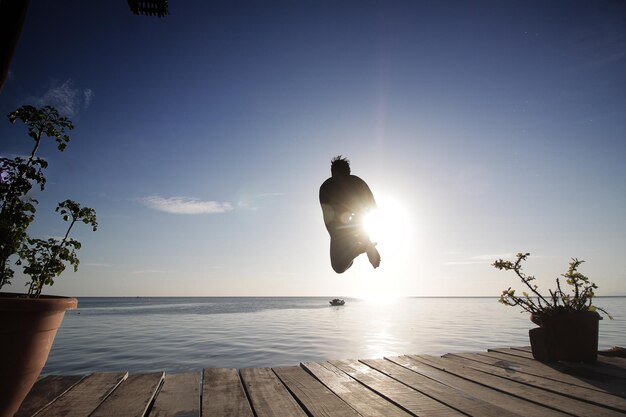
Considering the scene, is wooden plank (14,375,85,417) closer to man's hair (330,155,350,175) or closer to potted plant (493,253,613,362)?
man's hair (330,155,350,175)

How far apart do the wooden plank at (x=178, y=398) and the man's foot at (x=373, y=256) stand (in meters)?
2.63

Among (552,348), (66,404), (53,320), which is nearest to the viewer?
(53,320)

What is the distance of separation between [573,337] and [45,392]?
5900 millimetres

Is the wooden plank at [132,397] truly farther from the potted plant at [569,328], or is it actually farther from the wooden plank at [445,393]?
the potted plant at [569,328]

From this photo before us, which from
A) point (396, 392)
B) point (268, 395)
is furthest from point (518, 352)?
point (268, 395)

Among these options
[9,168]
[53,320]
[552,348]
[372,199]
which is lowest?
[552,348]

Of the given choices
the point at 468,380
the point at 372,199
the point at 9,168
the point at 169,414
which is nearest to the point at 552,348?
the point at 468,380

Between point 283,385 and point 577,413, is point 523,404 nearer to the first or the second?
point 577,413

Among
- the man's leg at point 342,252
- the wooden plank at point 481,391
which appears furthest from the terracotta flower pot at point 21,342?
the wooden plank at point 481,391

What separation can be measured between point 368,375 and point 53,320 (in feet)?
9.79

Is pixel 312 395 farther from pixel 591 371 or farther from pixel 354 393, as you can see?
pixel 591 371

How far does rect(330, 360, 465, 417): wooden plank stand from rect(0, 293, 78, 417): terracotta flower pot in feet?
8.78

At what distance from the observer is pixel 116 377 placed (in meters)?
3.25

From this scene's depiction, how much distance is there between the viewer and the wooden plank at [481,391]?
2425 mm
